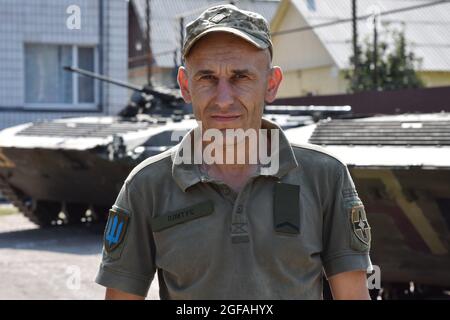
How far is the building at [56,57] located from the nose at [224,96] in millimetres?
16384

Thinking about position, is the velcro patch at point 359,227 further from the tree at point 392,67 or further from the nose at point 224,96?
the tree at point 392,67

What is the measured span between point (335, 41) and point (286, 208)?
2577 centimetres

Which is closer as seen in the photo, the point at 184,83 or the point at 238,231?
the point at 238,231

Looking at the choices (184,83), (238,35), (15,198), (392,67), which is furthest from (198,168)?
(392,67)

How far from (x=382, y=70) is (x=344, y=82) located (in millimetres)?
6817

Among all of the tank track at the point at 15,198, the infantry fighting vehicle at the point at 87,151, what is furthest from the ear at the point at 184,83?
the tank track at the point at 15,198

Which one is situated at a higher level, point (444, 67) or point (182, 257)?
point (444, 67)

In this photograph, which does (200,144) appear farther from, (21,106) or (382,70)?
(382,70)

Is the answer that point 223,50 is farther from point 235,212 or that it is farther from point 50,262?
point 50,262

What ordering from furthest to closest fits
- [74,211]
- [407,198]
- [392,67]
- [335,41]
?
[335,41] < [392,67] < [74,211] < [407,198]

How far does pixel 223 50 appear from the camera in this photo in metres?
2.52
